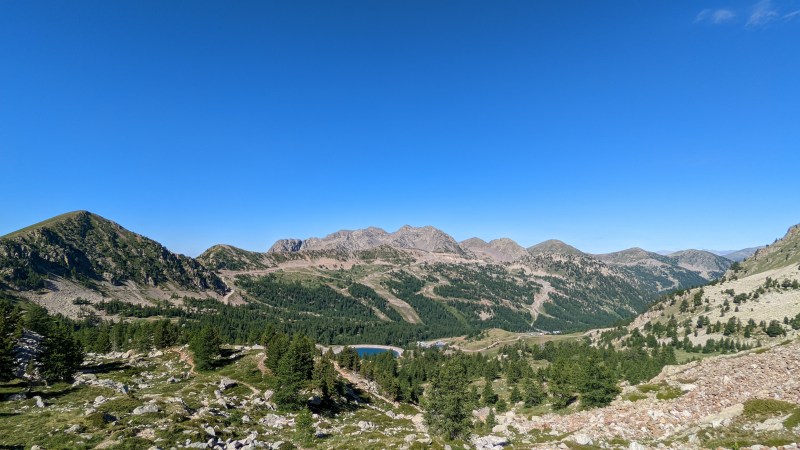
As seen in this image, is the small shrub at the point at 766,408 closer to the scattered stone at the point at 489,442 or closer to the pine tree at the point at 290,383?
the scattered stone at the point at 489,442

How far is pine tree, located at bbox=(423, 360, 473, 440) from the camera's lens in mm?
55500

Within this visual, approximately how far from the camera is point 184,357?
10750cm

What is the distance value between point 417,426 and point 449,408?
19546mm

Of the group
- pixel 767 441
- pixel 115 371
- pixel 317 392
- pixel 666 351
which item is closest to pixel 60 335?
pixel 115 371

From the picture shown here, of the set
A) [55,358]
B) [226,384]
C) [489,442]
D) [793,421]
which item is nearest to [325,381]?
[226,384]

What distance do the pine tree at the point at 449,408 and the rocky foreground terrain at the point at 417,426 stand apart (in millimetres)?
2915

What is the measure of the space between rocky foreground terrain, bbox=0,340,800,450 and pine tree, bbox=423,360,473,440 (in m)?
2.92

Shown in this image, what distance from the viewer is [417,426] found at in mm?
72500

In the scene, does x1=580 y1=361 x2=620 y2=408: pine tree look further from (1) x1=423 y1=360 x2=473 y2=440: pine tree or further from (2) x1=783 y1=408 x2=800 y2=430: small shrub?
(2) x1=783 y1=408 x2=800 y2=430: small shrub

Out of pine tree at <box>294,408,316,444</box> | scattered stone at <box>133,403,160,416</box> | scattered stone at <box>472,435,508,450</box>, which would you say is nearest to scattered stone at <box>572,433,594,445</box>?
scattered stone at <box>472,435,508,450</box>

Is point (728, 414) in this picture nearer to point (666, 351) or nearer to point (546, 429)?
point (546, 429)

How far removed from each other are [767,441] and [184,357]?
12104 centimetres

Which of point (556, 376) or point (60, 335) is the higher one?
point (60, 335)

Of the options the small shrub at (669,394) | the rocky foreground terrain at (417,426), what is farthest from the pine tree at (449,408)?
the small shrub at (669,394)
